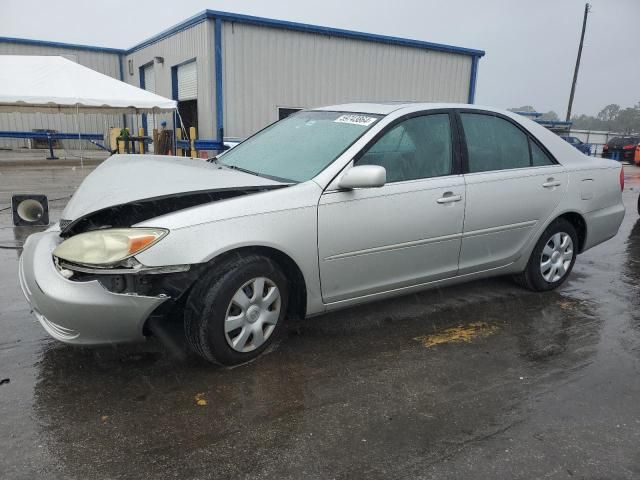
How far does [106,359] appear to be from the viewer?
313cm

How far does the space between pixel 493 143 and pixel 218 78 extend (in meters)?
12.8

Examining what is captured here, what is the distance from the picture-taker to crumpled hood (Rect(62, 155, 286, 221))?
294 centimetres

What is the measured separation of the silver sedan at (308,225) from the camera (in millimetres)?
2715

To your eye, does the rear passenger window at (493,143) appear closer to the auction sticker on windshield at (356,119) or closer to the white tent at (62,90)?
the auction sticker on windshield at (356,119)

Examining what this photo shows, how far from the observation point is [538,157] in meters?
4.29

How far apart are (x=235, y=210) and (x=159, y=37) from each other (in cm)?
1870

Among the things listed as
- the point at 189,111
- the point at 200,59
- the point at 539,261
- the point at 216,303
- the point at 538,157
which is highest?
the point at 200,59

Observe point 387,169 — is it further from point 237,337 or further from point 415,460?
point 415,460

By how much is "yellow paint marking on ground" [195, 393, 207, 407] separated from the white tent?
12247mm

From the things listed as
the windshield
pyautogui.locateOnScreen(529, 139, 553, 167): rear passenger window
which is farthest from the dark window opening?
pyautogui.locateOnScreen(529, 139, 553, 167): rear passenger window

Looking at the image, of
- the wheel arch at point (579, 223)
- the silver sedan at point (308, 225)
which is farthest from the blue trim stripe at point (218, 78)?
the wheel arch at point (579, 223)

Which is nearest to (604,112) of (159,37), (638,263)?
(159,37)

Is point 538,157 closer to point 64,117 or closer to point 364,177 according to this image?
point 364,177

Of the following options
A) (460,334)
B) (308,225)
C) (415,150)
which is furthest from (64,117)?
(460,334)
